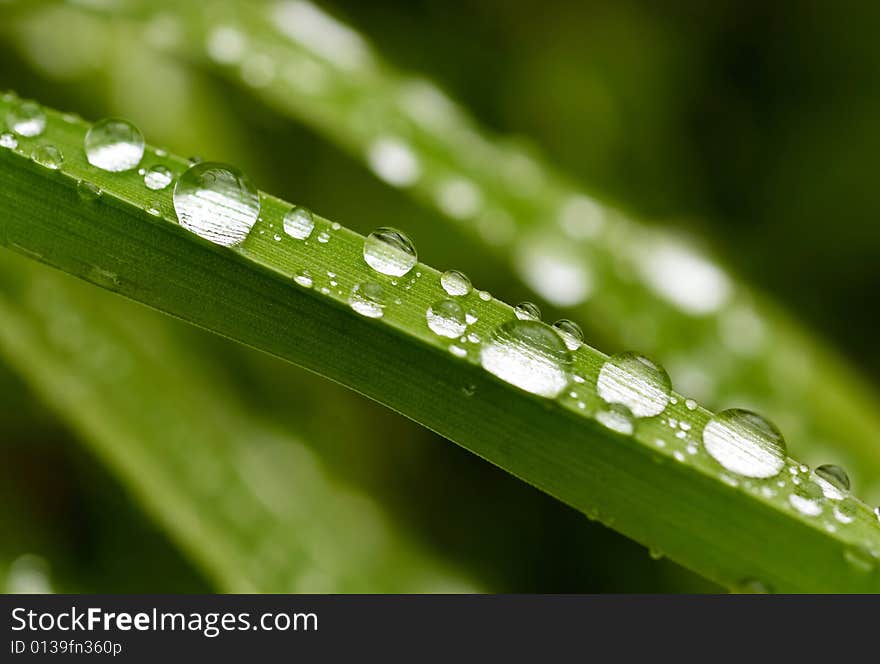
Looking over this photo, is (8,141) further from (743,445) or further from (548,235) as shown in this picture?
(548,235)

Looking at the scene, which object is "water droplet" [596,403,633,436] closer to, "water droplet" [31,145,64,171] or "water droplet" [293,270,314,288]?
"water droplet" [293,270,314,288]

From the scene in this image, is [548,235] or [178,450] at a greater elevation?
[548,235]

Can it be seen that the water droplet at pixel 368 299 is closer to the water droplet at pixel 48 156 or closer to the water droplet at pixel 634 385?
the water droplet at pixel 634 385

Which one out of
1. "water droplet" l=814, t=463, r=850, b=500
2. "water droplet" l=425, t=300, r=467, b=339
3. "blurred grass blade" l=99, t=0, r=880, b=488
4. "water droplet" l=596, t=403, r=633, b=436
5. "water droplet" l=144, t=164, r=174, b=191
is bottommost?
"water droplet" l=814, t=463, r=850, b=500

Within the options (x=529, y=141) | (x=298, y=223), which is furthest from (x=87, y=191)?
(x=529, y=141)

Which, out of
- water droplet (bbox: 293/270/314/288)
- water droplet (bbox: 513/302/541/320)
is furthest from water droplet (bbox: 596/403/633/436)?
water droplet (bbox: 293/270/314/288)

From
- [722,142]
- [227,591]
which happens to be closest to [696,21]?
[722,142]

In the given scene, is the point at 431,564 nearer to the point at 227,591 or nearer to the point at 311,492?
the point at 311,492
